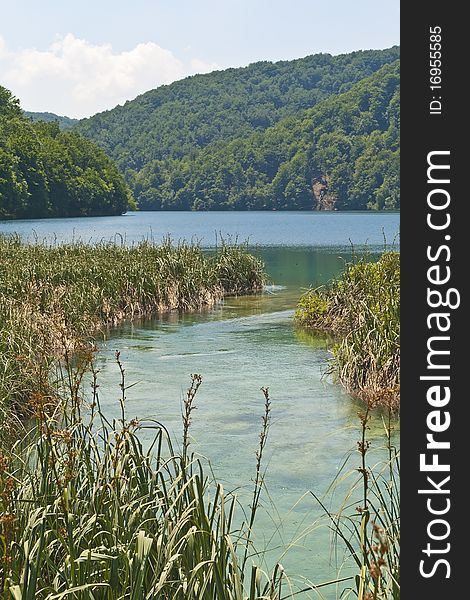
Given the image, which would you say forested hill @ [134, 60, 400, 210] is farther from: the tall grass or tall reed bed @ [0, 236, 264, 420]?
the tall grass

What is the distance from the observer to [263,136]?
324 feet

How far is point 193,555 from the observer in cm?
319

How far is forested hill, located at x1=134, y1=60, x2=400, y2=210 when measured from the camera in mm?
84562

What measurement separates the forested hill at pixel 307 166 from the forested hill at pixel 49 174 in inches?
939

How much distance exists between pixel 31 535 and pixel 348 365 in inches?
233

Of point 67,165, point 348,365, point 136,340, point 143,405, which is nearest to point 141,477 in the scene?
point 143,405

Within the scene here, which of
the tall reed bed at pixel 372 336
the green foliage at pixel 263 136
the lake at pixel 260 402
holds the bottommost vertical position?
the lake at pixel 260 402

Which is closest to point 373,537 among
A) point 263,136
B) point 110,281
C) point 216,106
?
point 110,281

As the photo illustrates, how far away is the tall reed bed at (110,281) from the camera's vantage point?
423 inches

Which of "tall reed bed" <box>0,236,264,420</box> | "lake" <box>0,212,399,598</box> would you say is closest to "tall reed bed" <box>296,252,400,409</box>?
"lake" <box>0,212,399,598</box>

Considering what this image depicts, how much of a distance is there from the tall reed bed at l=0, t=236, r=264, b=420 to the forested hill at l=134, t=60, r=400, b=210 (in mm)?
61397

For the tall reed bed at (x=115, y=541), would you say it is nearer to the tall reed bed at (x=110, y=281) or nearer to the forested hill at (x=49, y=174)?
the tall reed bed at (x=110, y=281)

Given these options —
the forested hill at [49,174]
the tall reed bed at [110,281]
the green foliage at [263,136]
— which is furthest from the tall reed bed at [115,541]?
the green foliage at [263,136]

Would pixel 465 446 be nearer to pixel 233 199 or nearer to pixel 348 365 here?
pixel 348 365
